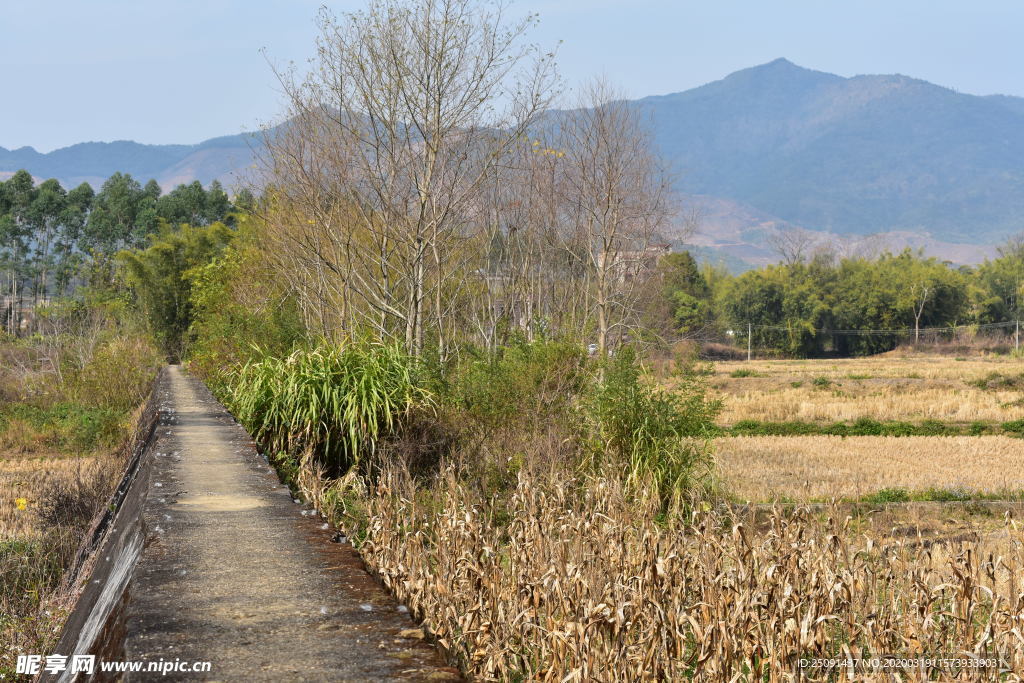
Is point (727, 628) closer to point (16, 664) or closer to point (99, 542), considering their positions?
point (16, 664)

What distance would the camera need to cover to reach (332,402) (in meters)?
8.83

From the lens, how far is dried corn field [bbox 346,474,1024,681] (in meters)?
3.35

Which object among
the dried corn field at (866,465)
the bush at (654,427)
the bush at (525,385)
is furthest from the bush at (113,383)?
the bush at (654,427)

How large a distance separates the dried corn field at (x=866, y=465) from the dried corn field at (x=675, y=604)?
21.7 ft

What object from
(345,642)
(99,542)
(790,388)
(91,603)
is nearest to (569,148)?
(99,542)

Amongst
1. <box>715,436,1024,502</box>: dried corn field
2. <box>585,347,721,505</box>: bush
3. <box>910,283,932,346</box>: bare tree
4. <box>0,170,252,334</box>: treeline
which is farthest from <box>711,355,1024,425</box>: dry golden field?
<box>0,170,252,334</box>: treeline

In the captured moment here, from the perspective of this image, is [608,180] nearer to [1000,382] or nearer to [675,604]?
[675,604]

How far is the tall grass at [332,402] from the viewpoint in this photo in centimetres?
866

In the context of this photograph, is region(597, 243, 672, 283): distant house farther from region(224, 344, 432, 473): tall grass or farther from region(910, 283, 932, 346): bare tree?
region(910, 283, 932, 346): bare tree

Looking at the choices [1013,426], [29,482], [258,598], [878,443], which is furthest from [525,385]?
[1013,426]

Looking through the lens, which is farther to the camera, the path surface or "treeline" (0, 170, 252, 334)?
"treeline" (0, 170, 252, 334)

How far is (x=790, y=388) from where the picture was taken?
118 ft

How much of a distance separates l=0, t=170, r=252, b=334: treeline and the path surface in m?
72.6

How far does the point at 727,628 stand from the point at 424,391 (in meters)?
6.20
